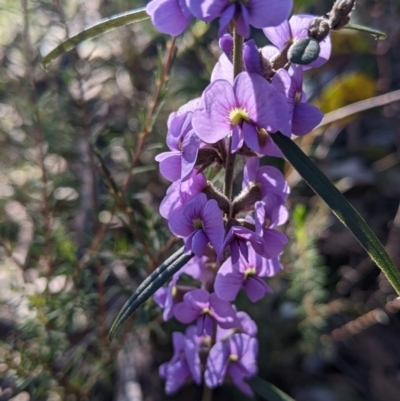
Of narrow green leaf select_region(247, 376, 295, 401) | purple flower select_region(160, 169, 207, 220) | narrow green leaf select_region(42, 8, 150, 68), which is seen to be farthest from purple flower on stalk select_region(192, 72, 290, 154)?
Result: narrow green leaf select_region(247, 376, 295, 401)

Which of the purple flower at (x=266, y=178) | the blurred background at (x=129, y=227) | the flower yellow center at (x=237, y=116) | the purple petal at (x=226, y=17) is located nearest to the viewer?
the purple petal at (x=226, y=17)

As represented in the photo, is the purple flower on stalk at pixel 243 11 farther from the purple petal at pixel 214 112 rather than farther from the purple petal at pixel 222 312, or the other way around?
the purple petal at pixel 222 312

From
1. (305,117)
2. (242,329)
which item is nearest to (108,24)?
(305,117)

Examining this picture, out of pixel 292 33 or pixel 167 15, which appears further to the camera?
pixel 292 33

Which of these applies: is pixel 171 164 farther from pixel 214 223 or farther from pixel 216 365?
pixel 216 365

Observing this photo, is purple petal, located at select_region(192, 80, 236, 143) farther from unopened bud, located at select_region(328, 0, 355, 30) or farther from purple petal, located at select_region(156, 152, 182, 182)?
unopened bud, located at select_region(328, 0, 355, 30)

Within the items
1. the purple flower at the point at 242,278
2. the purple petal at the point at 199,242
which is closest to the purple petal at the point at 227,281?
the purple flower at the point at 242,278

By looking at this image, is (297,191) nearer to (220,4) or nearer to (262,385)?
(262,385)

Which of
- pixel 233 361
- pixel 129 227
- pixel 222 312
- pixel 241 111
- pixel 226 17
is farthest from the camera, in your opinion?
pixel 129 227
